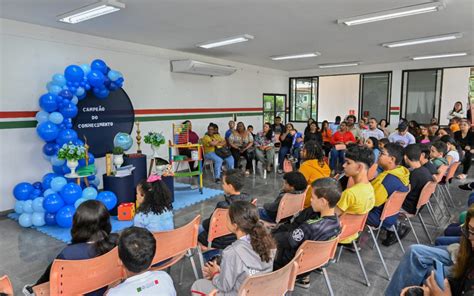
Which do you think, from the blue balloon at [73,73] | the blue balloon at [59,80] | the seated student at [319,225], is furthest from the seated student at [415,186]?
the blue balloon at [59,80]

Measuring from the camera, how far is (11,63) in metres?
4.75

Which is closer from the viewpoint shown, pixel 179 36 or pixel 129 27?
pixel 129 27

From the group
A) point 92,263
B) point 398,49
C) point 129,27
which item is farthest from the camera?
point 398,49

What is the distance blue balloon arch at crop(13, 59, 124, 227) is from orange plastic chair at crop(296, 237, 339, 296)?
10.4 feet

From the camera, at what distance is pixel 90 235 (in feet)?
6.50

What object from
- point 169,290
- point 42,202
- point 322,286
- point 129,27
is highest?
point 129,27

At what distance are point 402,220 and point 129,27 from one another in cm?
506

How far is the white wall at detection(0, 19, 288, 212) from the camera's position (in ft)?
15.6

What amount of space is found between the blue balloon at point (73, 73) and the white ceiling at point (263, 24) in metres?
0.75

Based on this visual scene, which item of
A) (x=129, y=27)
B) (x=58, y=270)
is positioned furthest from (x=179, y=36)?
(x=58, y=270)

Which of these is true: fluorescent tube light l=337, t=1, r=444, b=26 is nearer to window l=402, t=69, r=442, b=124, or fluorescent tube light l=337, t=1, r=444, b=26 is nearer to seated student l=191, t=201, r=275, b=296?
seated student l=191, t=201, r=275, b=296

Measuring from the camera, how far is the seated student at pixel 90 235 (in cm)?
187

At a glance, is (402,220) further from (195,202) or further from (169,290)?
(169,290)

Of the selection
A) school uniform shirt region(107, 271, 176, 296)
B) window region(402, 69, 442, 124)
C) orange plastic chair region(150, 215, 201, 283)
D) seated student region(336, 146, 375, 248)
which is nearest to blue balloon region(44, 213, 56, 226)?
orange plastic chair region(150, 215, 201, 283)
